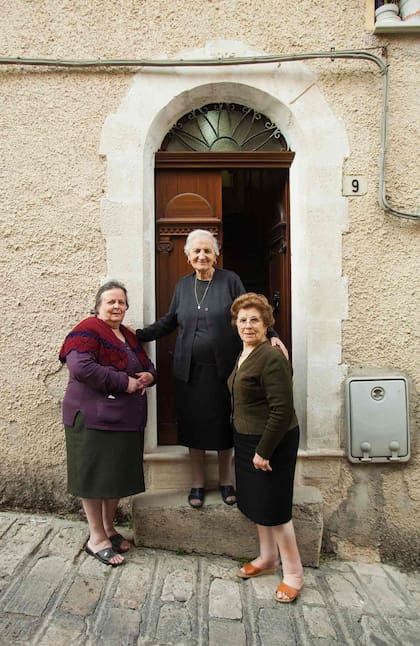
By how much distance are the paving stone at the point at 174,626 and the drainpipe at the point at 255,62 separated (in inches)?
108

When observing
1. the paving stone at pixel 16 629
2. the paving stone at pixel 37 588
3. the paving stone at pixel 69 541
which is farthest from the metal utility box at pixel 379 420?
the paving stone at pixel 16 629

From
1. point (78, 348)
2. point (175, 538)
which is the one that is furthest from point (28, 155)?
point (175, 538)

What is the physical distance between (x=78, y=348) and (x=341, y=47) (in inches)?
107

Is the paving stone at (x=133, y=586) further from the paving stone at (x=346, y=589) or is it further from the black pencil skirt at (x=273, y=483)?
the paving stone at (x=346, y=589)

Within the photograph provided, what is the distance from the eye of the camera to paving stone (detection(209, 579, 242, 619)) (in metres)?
2.07

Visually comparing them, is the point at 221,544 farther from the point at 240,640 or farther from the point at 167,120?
the point at 167,120

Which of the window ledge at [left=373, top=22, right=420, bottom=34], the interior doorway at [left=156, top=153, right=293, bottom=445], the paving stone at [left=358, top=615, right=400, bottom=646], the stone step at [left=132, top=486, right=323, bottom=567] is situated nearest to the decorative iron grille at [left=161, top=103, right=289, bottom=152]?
the interior doorway at [left=156, top=153, right=293, bottom=445]

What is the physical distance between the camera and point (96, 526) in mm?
2393

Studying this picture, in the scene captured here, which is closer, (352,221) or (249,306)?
(249,306)

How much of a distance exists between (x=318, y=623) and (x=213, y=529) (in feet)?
2.53

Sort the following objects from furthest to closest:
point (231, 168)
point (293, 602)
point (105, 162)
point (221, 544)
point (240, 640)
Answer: point (231, 168)
point (105, 162)
point (221, 544)
point (293, 602)
point (240, 640)

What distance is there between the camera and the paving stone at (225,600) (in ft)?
6.79

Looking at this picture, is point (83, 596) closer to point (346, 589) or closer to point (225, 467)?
point (225, 467)

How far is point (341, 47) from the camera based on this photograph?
2.83 metres
